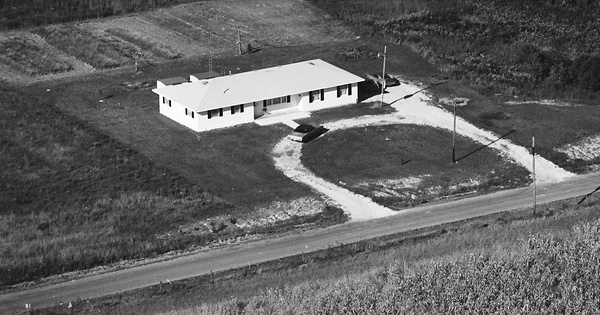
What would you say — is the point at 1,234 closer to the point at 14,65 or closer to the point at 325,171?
the point at 325,171

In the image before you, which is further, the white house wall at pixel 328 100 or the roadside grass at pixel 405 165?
the white house wall at pixel 328 100

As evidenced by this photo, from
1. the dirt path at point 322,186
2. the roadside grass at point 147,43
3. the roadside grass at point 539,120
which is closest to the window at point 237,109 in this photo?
Answer: the dirt path at point 322,186

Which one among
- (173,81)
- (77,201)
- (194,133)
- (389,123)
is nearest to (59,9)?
(173,81)

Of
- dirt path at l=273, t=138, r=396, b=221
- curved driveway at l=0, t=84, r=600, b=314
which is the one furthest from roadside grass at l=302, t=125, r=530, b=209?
curved driveway at l=0, t=84, r=600, b=314

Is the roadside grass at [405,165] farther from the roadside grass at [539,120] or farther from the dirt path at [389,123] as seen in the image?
the roadside grass at [539,120]

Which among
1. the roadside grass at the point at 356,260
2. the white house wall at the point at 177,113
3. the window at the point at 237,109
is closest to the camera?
the roadside grass at the point at 356,260

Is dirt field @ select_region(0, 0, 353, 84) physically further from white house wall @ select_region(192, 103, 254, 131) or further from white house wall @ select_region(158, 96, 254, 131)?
white house wall @ select_region(192, 103, 254, 131)
